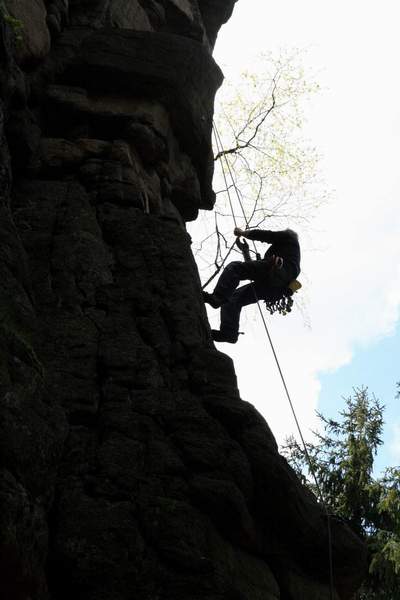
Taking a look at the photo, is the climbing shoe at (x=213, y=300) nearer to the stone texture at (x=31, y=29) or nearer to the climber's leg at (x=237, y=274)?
the climber's leg at (x=237, y=274)

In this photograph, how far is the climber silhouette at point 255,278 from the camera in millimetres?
9336

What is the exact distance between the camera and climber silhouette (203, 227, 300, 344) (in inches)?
368

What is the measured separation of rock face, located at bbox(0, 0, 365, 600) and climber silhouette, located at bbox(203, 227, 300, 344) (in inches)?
48.0

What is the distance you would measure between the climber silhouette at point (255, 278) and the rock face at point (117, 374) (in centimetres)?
122

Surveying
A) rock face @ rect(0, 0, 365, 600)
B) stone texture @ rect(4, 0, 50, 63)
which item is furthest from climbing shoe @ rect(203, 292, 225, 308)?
stone texture @ rect(4, 0, 50, 63)

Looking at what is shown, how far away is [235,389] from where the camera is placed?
656 cm

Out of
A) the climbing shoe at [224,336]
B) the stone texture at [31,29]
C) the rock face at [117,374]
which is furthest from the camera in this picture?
the climbing shoe at [224,336]

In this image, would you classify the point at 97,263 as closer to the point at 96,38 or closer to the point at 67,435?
the point at 67,435

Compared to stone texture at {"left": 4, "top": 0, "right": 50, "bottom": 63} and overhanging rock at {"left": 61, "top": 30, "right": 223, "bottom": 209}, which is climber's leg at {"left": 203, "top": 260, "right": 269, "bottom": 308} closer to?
overhanging rock at {"left": 61, "top": 30, "right": 223, "bottom": 209}

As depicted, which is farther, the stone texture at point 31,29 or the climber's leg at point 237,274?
the climber's leg at point 237,274

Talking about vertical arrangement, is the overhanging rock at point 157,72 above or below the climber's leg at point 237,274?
above

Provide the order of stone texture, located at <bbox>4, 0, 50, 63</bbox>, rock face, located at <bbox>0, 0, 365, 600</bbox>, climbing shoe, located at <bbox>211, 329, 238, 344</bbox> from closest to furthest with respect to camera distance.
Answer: rock face, located at <bbox>0, 0, 365, 600</bbox> → stone texture, located at <bbox>4, 0, 50, 63</bbox> → climbing shoe, located at <bbox>211, 329, 238, 344</bbox>

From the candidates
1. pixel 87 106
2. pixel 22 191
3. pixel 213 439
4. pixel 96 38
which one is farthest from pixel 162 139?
pixel 213 439

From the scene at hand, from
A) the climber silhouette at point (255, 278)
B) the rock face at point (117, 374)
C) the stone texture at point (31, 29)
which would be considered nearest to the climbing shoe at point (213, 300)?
the climber silhouette at point (255, 278)
